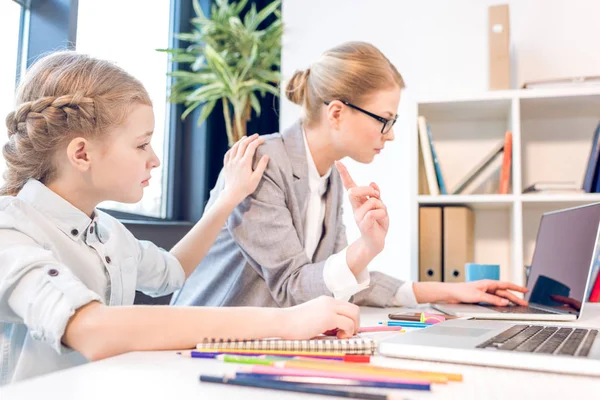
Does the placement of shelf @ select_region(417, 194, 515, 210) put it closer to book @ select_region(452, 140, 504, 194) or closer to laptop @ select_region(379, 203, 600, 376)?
book @ select_region(452, 140, 504, 194)

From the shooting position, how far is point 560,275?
1.33 meters

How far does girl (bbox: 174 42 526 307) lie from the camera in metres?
1.16

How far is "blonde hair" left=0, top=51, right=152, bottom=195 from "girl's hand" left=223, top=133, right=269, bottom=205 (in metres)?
0.35

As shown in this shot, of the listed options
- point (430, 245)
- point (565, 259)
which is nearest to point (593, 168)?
point (430, 245)

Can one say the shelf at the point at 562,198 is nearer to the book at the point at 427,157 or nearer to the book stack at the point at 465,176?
the book stack at the point at 465,176

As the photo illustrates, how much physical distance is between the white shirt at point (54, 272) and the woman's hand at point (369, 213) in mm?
384

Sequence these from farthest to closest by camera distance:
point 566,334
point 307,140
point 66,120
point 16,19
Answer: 1. point 16,19
2. point 307,140
3. point 66,120
4. point 566,334

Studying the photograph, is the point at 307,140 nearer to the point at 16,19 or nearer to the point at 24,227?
the point at 24,227

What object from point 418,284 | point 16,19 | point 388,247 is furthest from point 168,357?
point 388,247

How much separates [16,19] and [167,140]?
102 centimetres

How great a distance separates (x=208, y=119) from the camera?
2.85 meters

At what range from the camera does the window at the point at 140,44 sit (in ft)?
6.84

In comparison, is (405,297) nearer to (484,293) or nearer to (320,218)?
(484,293)

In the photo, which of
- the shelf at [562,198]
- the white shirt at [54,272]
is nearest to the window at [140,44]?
the white shirt at [54,272]
